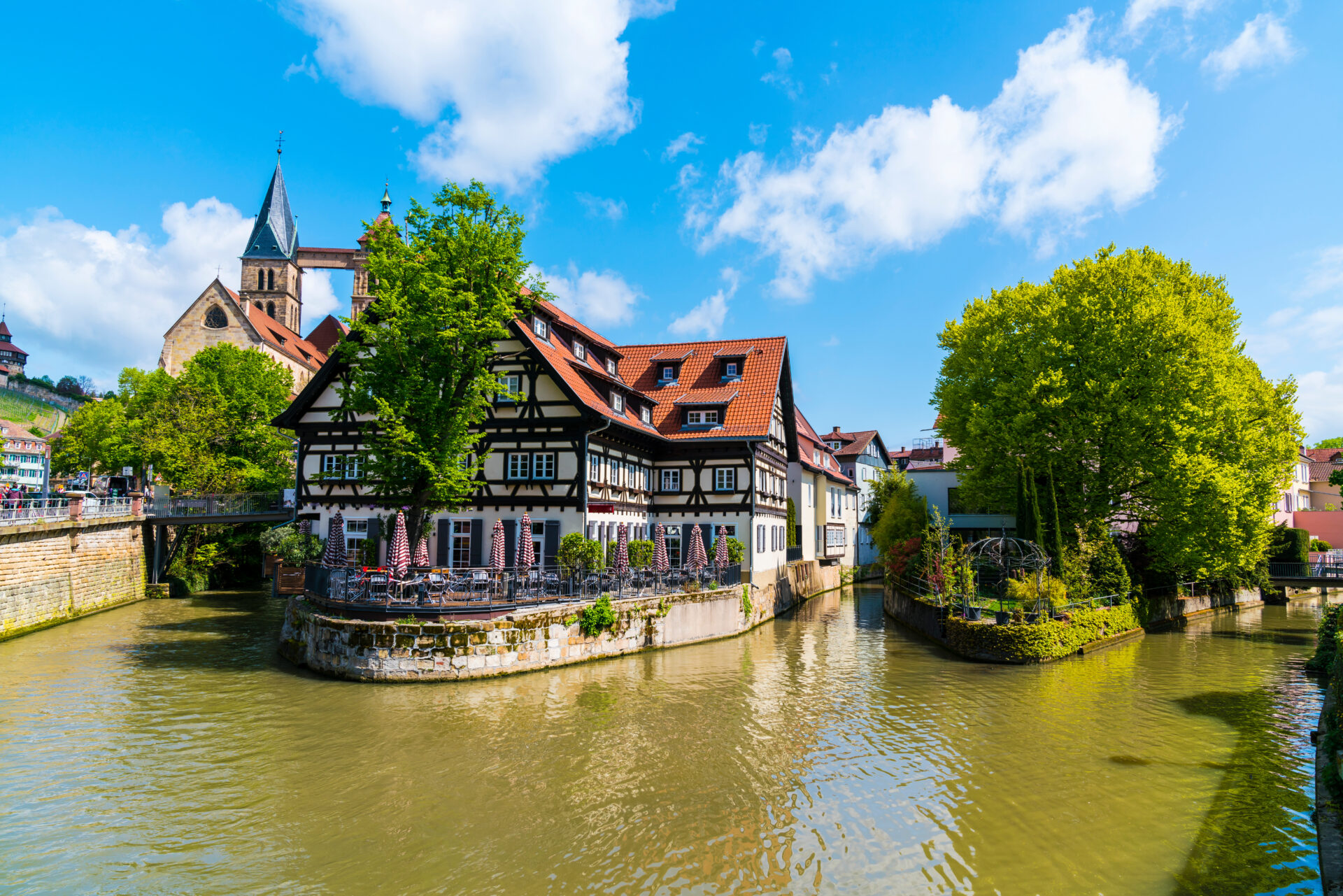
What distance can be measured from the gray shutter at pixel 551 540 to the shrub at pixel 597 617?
15.3ft

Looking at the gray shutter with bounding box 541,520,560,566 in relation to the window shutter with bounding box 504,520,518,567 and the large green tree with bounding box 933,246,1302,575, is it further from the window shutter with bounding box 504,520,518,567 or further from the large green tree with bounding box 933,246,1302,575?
the large green tree with bounding box 933,246,1302,575

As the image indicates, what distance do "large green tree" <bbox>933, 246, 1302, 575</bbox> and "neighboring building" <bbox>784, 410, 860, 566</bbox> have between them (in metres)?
13.3

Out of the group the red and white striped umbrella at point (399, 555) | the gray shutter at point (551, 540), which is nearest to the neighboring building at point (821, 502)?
the gray shutter at point (551, 540)

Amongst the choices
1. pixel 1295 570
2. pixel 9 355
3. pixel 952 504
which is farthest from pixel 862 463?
pixel 9 355

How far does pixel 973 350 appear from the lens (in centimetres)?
3391

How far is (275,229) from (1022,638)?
89269 millimetres

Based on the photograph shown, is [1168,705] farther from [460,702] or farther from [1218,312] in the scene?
[1218,312]

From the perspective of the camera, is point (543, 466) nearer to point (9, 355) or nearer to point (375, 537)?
point (375, 537)

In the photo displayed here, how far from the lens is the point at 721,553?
3025cm

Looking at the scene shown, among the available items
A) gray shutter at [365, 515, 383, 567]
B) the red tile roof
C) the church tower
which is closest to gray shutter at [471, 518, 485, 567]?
gray shutter at [365, 515, 383, 567]

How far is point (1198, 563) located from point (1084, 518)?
13.2ft

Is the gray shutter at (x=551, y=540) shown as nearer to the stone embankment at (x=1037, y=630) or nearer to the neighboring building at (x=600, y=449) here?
the neighboring building at (x=600, y=449)

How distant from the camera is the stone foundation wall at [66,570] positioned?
2464 cm

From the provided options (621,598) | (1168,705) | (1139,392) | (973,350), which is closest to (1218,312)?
(1139,392)
